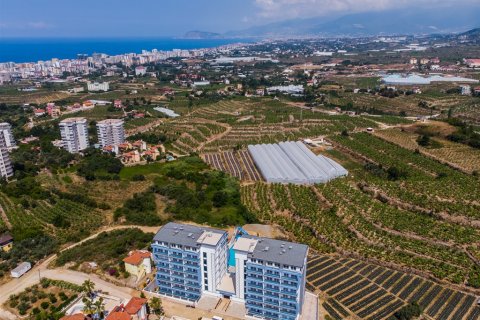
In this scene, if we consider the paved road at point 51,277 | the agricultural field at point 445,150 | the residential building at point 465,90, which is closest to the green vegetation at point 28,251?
the paved road at point 51,277

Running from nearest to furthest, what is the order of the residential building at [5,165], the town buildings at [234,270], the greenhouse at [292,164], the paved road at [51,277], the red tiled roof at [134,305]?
the red tiled roof at [134,305] < the town buildings at [234,270] < the paved road at [51,277] < the greenhouse at [292,164] < the residential building at [5,165]

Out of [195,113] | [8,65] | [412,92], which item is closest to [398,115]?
[412,92]

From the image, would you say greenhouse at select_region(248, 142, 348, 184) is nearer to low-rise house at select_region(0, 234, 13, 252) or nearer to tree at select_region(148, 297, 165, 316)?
tree at select_region(148, 297, 165, 316)

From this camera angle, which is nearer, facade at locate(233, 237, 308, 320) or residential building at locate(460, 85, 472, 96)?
facade at locate(233, 237, 308, 320)

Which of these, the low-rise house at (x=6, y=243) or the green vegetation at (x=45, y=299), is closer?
the green vegetation at (x=45, y=299)

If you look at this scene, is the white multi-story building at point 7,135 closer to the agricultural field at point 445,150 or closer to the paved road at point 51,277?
the paved road at point 51,277

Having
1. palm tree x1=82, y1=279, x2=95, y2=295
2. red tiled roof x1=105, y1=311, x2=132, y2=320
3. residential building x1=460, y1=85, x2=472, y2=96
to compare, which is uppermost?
residential building x1=460, y1=85, x2=472, y2=96

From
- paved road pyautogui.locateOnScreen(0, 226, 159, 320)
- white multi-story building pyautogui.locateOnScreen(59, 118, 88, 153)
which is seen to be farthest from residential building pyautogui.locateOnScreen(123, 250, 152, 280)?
white multi-story building pyautogui.locateOnScreen(59, 118, 88, 153)

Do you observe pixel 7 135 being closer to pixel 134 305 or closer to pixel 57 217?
pixel 57 217
